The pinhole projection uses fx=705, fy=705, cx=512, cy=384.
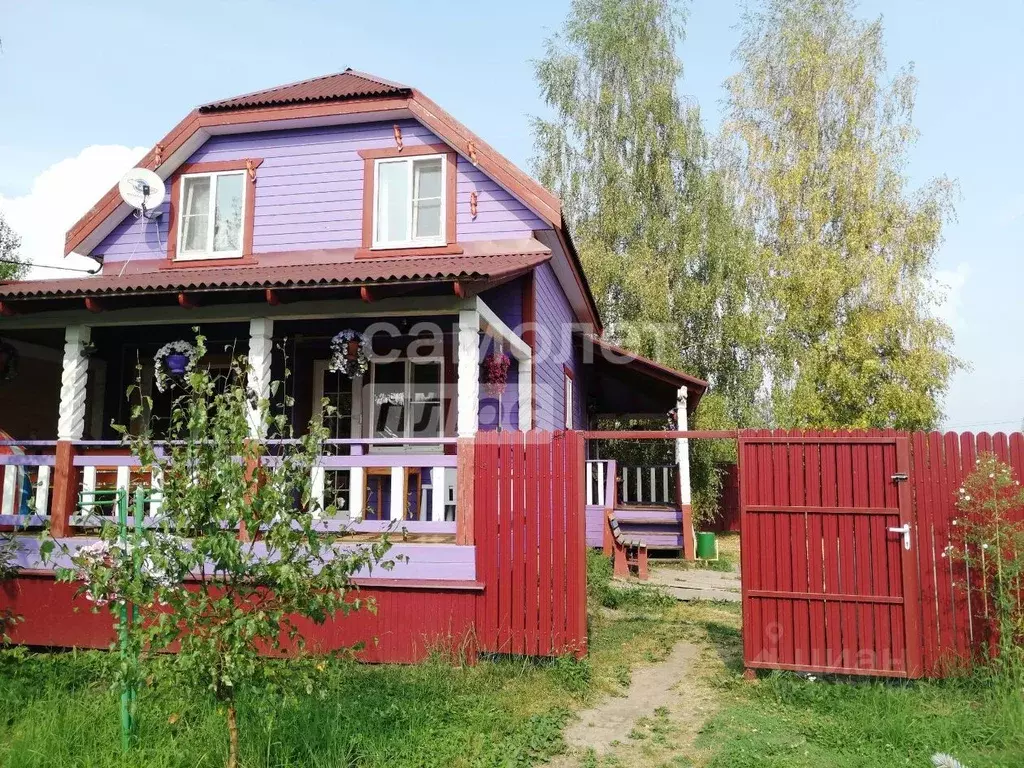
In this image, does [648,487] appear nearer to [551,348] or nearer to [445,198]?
[551,348]

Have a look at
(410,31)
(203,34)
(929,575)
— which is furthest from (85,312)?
(929,575)

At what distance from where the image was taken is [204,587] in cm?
353

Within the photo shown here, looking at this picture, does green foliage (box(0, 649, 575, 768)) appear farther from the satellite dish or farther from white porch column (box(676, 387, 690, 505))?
white porch column (box(676, 387, 690, 505))

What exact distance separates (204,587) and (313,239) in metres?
7.18

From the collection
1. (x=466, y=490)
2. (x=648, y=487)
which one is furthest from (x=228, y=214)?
(x=648, y=487)

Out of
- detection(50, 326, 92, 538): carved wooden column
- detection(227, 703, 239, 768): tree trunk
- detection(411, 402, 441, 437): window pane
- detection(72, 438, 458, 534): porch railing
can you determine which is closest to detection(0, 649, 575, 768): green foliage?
detection(227, 703, 239, 768): tree trunk

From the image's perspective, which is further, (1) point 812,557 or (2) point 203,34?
(2) point 203,34

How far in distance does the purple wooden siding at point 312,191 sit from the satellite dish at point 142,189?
0.37m

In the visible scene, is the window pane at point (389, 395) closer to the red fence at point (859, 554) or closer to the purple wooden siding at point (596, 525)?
the purple wooden siding at point (596, 525)

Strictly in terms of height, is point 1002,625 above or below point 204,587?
below

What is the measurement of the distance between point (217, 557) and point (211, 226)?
809 centimetres

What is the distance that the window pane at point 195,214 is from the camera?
10227 millimetres

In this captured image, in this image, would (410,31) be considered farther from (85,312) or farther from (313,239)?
(85,312)

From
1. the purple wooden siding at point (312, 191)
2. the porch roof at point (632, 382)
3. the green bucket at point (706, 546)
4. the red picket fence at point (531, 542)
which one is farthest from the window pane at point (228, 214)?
the green bucket at point (706, 546)
